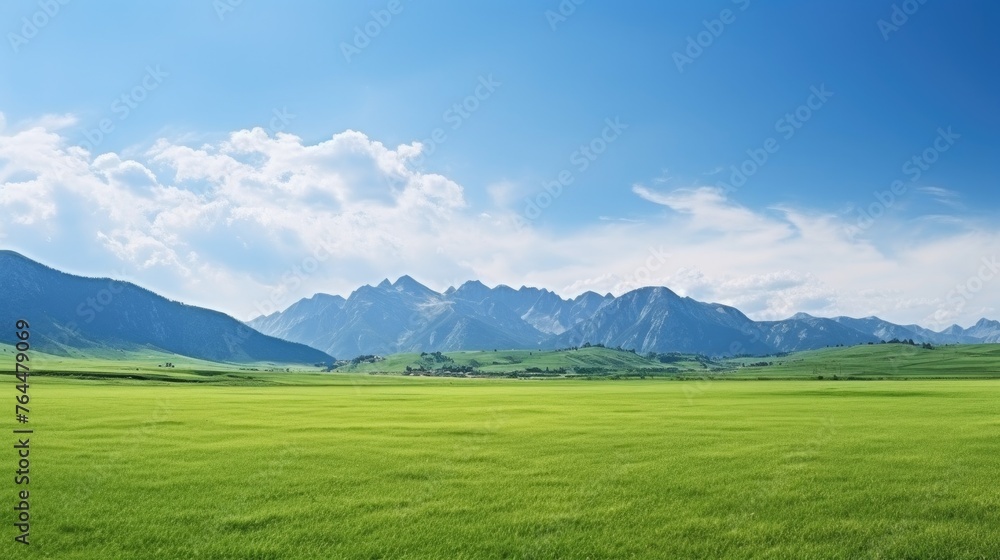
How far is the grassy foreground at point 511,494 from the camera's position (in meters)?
13.0

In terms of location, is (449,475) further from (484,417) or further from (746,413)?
(746,413)

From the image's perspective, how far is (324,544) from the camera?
12867 millimetres

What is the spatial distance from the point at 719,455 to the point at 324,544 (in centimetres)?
1699

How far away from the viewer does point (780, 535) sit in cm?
1364

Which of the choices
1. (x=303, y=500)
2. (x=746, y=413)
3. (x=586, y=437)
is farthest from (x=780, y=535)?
(x=746, y=413)

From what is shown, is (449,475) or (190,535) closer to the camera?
(190,535)

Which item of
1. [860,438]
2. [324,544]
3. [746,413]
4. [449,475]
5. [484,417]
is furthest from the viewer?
[746,413]

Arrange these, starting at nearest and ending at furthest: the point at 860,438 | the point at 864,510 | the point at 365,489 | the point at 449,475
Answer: the point at 864,510, the point at 365,489, the point at 449,475, the point at 860,438

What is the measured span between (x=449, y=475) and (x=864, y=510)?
40.9 feet

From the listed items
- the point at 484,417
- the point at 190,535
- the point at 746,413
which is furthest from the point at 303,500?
the point at 746,413

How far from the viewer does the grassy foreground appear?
13.0 meters

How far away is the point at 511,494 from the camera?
1717cm

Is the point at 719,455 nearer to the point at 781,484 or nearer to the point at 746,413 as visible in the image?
the point at 781,484

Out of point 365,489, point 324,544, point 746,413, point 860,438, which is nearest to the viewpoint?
point 324,544
